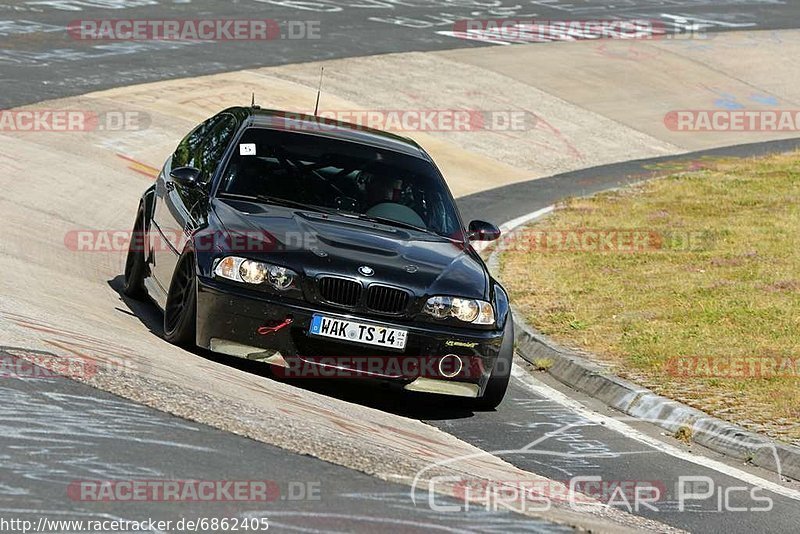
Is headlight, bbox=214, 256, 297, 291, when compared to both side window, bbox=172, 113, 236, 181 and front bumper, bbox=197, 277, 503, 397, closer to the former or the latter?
front bumper, bbox=197, 277, 503, 397

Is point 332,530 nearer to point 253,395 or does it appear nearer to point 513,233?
point 253,395

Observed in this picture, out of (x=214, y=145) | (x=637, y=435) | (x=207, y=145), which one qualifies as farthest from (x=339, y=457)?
(x=207, y=145)

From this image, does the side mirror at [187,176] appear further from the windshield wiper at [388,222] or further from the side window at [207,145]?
the windshield wiper at [388,222]

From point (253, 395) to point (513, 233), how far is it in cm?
930

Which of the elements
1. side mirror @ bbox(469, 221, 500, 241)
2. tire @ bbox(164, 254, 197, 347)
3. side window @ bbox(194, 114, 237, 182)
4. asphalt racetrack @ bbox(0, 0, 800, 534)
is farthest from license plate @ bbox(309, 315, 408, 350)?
side mirror @ bbox(469, 221, 500, 241)

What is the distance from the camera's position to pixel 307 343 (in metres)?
8.20

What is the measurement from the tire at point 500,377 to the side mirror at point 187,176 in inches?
90.4

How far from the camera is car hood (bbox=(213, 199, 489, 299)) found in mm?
8312

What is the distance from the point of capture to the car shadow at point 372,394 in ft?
28.6

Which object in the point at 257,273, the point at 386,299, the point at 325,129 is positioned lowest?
the point at 386,299

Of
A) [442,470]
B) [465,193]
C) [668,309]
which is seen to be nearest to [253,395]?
[442,470]

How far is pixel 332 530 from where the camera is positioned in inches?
213

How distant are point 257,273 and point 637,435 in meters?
2.55

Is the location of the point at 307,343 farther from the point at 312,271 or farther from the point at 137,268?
the point at 137,268
